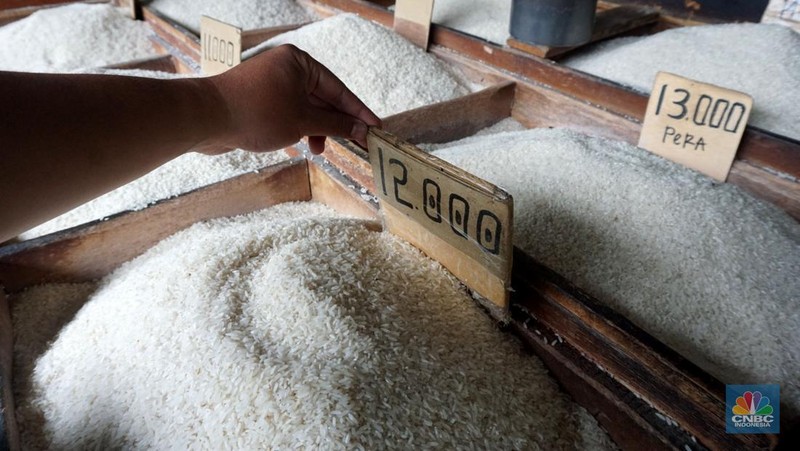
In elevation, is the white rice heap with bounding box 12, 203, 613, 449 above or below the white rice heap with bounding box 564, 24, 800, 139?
below

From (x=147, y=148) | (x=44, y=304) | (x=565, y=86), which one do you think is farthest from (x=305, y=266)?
(x=565, y=86)

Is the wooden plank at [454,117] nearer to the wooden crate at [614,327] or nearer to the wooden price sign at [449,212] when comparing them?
the wooden crate at [614,327]

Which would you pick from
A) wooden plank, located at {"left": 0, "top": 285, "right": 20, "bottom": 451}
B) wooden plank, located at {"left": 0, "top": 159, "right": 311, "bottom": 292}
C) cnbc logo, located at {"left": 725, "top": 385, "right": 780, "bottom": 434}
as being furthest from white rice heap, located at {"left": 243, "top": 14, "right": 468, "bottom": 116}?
cnbc logo, located at {"left": 725, "top": 385, "right": 780, "bottom": 434}

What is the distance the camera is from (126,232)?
1.20m

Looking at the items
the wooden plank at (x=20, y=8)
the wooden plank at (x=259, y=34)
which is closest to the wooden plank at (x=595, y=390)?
the wooden plank at (x=259, y=34)

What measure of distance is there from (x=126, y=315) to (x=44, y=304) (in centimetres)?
32

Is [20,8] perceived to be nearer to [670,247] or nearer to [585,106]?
[585,106]

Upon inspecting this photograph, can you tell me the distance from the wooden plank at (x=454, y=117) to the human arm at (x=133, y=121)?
22.8 inches

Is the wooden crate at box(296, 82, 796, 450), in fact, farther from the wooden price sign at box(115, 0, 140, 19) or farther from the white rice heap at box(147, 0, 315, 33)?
the wooden price sign at box(115, 0, 140, 19)

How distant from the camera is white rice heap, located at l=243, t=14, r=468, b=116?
1868 mm

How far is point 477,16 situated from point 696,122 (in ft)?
4.53

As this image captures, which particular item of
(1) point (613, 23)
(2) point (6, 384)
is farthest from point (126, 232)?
(1) point (613, 23)

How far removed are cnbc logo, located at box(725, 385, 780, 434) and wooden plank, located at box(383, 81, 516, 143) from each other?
111cm

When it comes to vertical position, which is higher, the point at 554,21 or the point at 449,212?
the point at 554,21
